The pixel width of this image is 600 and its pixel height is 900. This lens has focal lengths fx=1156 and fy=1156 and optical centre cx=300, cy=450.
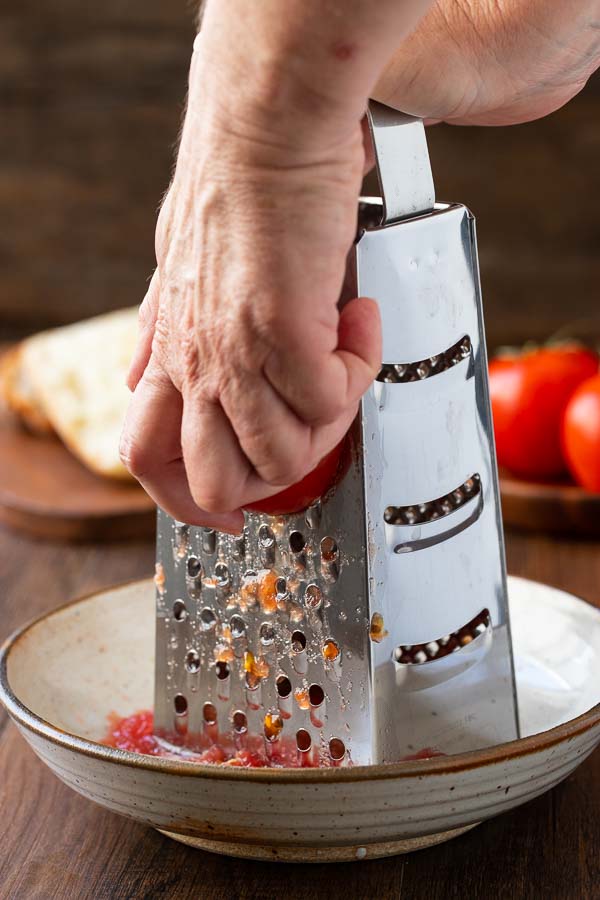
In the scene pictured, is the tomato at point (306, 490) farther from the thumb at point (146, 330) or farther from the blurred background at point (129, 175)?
the blurred background at point (129, 175)

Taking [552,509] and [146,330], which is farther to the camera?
[552,509]

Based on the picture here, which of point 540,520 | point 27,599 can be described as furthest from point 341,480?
point 540,520

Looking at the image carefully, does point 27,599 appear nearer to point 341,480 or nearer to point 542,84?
point 341,480

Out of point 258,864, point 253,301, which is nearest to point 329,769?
point 258,864

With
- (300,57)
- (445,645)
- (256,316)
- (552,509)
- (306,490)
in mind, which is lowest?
(552,509)

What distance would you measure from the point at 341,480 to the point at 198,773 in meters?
0.19

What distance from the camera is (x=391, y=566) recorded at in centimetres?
66

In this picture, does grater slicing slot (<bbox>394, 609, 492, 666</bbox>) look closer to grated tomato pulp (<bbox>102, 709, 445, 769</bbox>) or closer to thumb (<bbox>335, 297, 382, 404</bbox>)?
grated tomato pulp (<bbox>102, 709, 445, 769</bbox>)

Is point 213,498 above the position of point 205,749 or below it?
above

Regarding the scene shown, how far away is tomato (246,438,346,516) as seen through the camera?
0.64 metres

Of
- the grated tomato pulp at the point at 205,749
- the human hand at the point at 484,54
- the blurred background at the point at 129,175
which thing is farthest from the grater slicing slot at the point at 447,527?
the blurred background at the point at 129,175

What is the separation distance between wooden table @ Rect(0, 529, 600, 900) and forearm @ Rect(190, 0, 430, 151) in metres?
0.38

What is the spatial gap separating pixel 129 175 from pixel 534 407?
1386 mm

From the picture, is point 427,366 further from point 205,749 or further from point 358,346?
point 205,749
